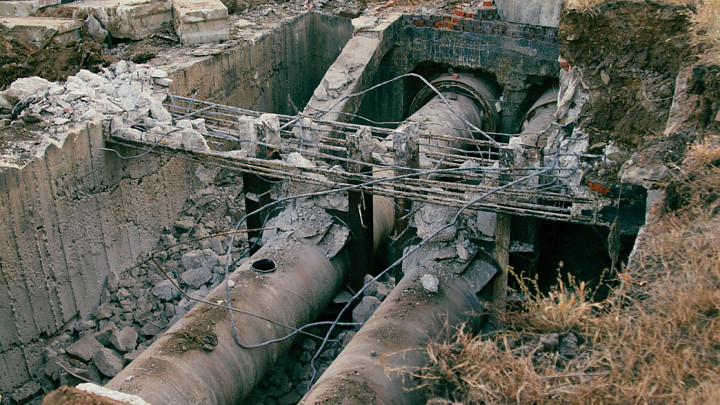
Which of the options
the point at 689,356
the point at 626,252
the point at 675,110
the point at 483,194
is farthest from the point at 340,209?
the point at 689,356

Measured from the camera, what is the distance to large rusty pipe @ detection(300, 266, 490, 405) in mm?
4152

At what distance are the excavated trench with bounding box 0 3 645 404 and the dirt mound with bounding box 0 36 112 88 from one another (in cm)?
50

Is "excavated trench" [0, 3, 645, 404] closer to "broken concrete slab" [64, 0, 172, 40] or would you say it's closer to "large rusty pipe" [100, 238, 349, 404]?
"large rusty pipe" [100, 238, 349, 404]

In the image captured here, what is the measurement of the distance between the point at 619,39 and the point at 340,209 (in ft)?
8.92

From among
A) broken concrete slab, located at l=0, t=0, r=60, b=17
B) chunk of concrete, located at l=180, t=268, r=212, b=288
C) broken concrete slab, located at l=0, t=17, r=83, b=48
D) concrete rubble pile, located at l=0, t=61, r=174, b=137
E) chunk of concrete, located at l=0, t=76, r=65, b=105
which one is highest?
broken concrete slab, located at l=0, t=0, r=60, b=17

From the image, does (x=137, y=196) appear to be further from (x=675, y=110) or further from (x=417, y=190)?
(x=675, y=110)

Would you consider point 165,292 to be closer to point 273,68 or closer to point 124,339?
point 124,339

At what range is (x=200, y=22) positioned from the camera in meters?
8.90

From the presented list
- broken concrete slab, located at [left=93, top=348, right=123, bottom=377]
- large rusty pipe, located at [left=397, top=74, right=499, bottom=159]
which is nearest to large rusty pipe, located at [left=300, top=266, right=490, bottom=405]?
broken concrete slab, located at [left=93, top=348, right=123, bottom=377]

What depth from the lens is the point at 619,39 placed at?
16.1 feet

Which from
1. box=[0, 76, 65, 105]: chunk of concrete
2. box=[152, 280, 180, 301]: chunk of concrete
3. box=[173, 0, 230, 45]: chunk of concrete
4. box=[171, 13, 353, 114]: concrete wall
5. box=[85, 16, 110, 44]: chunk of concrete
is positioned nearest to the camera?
box=[0, 76, 65, 105]: chunk of concrete

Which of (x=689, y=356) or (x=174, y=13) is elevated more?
(x=174, y=13)

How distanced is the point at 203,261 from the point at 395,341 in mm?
3374

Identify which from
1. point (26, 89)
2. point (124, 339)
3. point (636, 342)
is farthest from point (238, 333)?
point (26, 89)
